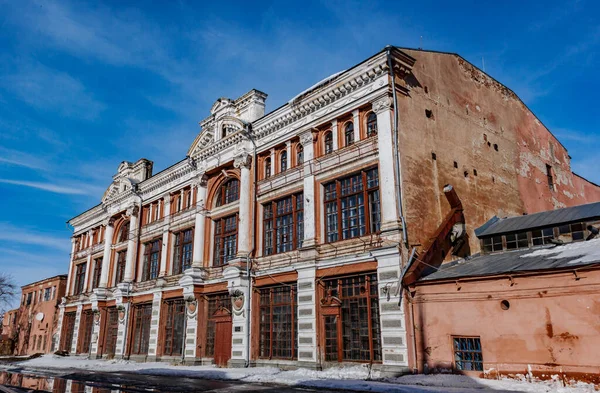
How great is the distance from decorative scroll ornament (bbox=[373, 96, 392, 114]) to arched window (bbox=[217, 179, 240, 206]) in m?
10.2

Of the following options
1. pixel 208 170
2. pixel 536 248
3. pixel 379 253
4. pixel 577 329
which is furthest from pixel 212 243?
pixel 577 329

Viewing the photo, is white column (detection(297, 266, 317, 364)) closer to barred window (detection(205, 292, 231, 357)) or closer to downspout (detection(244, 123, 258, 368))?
downspout (detection(244, 123, 258, 368))

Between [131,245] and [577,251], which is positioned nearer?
[577,251]

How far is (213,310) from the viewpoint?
26.2 m

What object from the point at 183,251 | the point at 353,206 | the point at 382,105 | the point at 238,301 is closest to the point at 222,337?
the point at 238,301

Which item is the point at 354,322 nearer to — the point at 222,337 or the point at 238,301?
the point at 238,301

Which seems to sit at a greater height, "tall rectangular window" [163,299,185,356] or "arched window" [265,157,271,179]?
"arched window" [265,157,271,179]

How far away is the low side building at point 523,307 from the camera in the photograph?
1341 centimetres

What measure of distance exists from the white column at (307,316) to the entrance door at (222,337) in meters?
5.33

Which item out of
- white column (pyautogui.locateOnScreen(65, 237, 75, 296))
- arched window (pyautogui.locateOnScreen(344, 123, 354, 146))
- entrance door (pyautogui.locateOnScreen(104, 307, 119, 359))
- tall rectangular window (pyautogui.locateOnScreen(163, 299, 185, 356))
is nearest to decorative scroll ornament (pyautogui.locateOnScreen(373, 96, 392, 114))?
arched window (pyautogui.locateOnScreen(344, 123, 354, 146))

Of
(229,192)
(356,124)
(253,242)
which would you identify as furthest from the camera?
(229,192)

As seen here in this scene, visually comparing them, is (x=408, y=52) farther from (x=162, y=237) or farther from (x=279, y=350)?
(x=162, y=237)

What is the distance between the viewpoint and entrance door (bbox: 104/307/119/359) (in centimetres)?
3422

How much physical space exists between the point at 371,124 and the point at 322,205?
403cm
